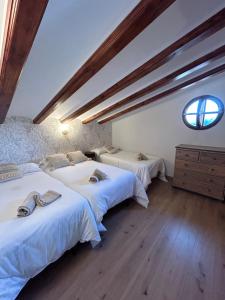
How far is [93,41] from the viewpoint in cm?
134

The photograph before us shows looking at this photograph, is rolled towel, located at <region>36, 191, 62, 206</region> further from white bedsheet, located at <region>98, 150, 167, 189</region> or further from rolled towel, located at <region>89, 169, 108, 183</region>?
white bedsheet, located at <region>98, 150, 167, 189</region>

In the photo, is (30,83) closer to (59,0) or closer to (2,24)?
(2,24)

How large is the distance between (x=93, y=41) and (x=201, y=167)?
2804mm

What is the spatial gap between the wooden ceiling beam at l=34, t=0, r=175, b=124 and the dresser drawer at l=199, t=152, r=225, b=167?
245 cm

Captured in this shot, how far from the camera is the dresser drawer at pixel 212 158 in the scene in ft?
8.52

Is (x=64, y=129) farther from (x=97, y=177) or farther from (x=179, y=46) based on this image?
(x=179, y=46)

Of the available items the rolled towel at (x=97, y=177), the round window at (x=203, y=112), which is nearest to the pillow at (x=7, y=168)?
the rolled towel at (x=97, y=177)

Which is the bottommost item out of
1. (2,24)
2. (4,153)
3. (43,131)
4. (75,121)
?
(4,153)

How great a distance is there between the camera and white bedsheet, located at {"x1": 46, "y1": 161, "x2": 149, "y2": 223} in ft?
6.28

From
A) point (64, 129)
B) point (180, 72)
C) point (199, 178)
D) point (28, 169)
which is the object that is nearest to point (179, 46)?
point (180, 72)

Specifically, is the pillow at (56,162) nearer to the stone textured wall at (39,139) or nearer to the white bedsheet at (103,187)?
the white bedsheet at (103,187)

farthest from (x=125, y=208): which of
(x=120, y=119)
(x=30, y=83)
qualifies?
(x=120, y=119)

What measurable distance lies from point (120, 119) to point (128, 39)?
3324mm

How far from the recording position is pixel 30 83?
1765 millimetres
